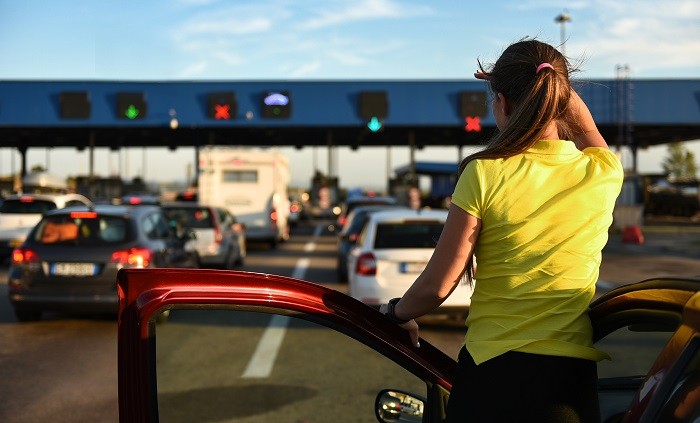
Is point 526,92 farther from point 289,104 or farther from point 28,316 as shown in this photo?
point 289,104

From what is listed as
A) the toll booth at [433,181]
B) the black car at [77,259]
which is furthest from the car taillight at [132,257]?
the toll booth at [433,181]

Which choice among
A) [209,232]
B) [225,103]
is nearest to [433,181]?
[225,103]

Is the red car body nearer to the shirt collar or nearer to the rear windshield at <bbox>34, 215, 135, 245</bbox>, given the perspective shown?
the shirt collar

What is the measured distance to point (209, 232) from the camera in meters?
18.1

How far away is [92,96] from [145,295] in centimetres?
3941

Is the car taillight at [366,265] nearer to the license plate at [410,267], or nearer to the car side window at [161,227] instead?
the license plate at [410,267]

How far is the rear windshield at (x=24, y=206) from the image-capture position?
19.2m

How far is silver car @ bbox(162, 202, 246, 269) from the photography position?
1794 cm

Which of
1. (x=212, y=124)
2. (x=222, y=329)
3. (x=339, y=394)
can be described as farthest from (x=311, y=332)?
(x=212, y=124)

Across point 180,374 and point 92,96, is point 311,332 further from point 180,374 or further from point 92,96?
point 92,96

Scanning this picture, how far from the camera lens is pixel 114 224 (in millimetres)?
10914

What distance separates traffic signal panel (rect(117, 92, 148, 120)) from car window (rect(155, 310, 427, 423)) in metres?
29.3

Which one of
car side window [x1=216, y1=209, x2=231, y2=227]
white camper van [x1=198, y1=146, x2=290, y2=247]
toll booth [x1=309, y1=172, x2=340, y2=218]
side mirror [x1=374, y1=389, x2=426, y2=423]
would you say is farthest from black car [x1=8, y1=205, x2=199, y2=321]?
toll booth [x1=309, y1=172, x2=340, y2=218]

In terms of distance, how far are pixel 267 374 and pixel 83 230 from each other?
414cm
